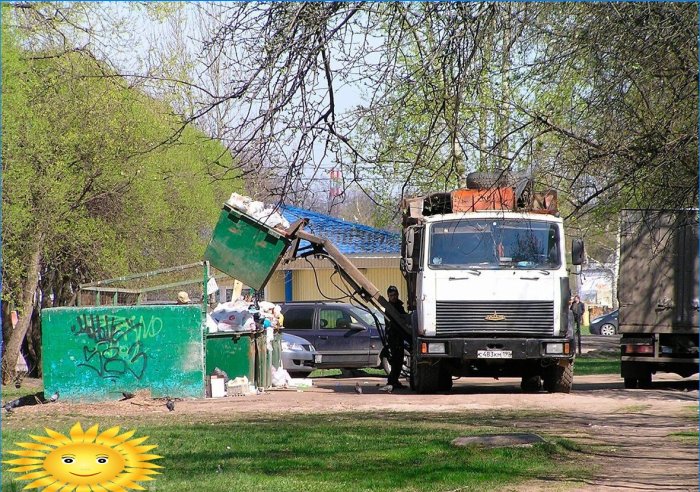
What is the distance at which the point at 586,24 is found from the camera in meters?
9.37

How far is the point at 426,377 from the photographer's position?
18.6 m

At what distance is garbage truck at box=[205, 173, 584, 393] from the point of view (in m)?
17.7

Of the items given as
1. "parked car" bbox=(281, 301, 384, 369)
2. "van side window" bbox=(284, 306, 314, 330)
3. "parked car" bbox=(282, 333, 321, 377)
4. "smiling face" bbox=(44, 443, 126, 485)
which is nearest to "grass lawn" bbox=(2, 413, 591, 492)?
"smiling face" bbox=(44, 443, 126, 485)

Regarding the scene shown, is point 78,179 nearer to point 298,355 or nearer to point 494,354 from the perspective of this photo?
point 298,355

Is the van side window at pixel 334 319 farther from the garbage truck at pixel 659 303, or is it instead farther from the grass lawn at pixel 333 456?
the grass lawn at pixel 333 456

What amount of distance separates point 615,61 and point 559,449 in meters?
3.83

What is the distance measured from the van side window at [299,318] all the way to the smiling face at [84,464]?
652 inches

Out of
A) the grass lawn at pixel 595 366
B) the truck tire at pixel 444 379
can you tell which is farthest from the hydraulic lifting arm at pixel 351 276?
the grass lawn at pixel 595 366

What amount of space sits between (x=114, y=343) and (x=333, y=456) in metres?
7.81

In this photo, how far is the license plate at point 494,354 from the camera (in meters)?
17.6

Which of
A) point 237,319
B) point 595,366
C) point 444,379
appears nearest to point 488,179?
point 444,379

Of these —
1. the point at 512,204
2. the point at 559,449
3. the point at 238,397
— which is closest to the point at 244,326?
the point at 238,397

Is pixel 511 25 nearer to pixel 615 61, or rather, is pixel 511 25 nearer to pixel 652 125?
pixel 615 61

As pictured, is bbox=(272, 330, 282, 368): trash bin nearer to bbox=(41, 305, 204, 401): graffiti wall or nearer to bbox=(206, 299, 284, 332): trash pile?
bbox=(206, 299, 284, 332): trash pile
